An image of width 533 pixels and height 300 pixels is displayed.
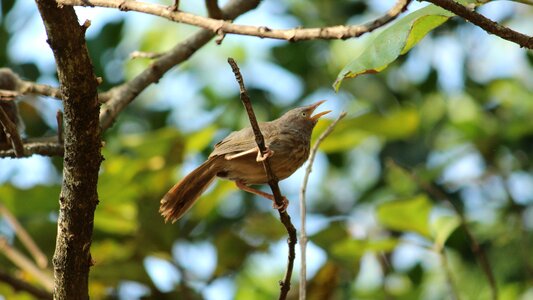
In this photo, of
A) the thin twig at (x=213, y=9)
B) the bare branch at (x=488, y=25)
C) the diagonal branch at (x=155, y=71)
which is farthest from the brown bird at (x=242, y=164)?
the bare branch at (x=488, y=25)

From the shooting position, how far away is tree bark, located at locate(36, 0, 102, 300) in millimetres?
2537

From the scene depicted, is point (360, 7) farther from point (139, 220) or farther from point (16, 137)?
point (16, 137)

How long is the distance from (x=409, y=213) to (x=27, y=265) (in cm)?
210

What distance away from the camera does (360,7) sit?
6254mm

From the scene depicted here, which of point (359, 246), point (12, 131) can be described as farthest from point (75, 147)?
point (359, 246)

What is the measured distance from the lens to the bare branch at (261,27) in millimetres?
2420

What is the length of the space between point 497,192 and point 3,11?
360cm

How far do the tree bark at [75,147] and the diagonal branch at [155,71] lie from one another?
0.74 m

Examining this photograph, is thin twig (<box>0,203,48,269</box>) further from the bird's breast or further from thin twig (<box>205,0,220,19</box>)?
thin twig (<box>205,0,220,19</box>)

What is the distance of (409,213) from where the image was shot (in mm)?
4453

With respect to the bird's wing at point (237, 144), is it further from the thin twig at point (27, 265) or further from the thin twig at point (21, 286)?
the thin twig at point (27, 265)

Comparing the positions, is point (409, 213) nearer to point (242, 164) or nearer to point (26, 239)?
point (242, 164)

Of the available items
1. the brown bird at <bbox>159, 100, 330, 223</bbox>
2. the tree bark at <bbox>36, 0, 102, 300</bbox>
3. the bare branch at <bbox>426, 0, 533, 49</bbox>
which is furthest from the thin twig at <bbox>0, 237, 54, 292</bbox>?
the bare branch at <bbox>426, 0, 533, 49</bbox>

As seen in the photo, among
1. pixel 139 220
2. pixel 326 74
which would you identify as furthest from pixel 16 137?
pixel 326 74
